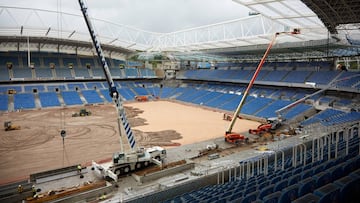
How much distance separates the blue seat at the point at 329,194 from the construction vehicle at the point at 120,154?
12.0m

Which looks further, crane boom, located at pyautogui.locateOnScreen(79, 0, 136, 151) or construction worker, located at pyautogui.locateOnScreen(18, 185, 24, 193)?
crane boom, located at pyautogui.locateOnScreen(79, 0, 136, 151)

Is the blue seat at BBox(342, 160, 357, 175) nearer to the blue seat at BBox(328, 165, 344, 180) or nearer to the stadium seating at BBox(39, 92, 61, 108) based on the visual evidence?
the blue seat at BBox(328, 165, 344, 180)

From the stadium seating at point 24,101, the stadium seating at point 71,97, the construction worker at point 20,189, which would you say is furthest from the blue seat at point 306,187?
the stadium seating at point 71,97

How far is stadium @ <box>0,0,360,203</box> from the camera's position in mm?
11570

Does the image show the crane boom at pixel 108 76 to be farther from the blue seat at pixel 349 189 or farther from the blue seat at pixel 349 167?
the blue seat at pixel 349 189

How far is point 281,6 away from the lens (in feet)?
62.0

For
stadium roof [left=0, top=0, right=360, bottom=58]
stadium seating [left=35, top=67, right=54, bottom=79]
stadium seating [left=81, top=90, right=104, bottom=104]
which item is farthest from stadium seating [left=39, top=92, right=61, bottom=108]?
stadium roof [left=0, top=0, right=360, bottom=58]

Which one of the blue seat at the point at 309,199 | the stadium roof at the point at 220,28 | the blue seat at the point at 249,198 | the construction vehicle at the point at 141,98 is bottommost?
the construction vehicle at the point at 141,98

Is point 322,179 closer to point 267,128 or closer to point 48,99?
point 267,128

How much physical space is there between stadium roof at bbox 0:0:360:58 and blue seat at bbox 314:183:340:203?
509 inches

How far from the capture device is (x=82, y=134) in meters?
26.2

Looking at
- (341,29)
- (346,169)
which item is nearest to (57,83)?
(341,29)

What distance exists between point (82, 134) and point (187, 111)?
754 inches

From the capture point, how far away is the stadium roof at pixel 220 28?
17281mm
